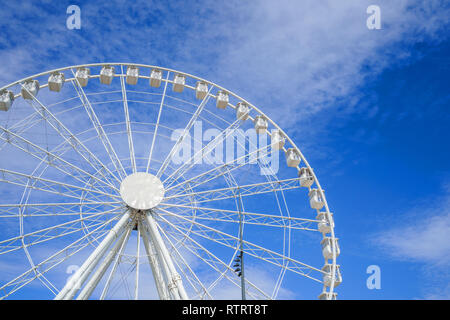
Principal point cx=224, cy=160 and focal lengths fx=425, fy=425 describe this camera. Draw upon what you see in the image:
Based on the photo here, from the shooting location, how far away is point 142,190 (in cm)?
2069

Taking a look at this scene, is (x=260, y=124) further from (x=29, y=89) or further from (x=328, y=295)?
(x=29, y=89)

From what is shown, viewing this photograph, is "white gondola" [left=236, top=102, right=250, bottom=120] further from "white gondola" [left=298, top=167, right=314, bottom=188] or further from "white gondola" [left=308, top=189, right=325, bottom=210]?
"white gondola" [left=308, top=189, right=325, bottom=210]

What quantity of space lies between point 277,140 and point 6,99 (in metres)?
13.8

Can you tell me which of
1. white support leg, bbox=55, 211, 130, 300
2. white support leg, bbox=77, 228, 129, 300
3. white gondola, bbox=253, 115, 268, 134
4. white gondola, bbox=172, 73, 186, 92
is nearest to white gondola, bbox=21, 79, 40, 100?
white gondola, bbox=172, 73, 186, 92

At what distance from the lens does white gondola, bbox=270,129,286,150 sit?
23.2 m

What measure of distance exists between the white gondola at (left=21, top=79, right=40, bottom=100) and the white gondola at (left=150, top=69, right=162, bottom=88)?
237 inches

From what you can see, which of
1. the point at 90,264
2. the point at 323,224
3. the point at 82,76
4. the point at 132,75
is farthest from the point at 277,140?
the point at 90,264

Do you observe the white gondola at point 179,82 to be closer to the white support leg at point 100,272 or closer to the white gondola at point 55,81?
the white gondola at point 55,81

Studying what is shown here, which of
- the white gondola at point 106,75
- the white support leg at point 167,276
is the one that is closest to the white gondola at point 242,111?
the white gondola at point 106,75

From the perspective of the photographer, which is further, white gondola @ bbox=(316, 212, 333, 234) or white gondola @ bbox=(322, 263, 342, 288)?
white gondola @ bbox=(316, 212, 333, 234)

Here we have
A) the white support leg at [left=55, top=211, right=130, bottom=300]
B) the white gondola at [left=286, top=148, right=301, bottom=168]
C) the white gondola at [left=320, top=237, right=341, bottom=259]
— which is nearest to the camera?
the white support leg at [left=55, top=211, right=130, bottom=300]
